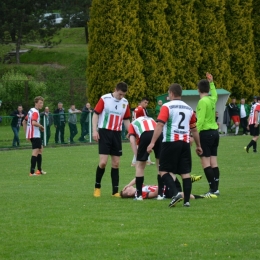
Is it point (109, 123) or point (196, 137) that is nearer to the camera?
point (196, 137)

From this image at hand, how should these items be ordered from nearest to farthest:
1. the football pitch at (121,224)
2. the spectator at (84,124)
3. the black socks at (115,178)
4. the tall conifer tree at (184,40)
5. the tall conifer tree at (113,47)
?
the football pitch at (121,224) < the black socks at (115,178) < the spectator at (84,124) < the tall conifer tree at (113,47) < the tall conifer tree at (184,40)

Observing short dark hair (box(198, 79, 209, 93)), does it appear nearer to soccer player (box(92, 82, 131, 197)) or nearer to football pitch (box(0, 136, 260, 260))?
soccer player (box(92, 82, 131, 197))

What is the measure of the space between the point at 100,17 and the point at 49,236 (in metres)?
31.9

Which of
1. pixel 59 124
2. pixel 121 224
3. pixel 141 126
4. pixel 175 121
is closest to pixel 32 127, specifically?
pixel 141 126

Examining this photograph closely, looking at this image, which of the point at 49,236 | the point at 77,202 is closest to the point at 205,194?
the point at 77,202

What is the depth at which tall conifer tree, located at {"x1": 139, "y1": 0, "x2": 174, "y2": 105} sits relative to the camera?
42000 mm

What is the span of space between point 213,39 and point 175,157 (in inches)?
1355

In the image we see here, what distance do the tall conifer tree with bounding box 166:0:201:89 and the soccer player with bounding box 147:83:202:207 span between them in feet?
106

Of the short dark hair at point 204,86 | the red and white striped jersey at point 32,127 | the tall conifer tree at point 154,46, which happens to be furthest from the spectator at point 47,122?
the short dark hair at point 204,86

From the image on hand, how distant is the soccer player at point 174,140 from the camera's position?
38.2ft

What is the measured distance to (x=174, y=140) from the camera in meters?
11.7

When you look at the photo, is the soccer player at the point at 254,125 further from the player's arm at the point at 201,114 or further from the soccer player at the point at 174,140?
the soccer player at the point at 174,140

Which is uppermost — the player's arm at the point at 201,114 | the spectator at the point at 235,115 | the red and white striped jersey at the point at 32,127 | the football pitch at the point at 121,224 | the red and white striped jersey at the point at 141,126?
the player's arm at the point at 201,114

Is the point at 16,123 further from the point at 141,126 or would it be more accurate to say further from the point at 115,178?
the point at 141,126
